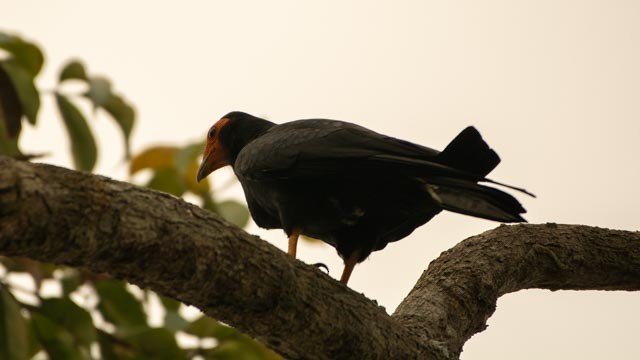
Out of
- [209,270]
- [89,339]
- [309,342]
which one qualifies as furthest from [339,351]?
[89,339]

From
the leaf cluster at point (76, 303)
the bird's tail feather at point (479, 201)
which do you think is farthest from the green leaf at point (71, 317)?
the bird's tail feather at point (479, 201)

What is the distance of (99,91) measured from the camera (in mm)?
4059

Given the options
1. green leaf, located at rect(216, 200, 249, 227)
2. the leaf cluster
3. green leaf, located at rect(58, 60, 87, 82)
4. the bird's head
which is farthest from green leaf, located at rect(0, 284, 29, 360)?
the bird's head

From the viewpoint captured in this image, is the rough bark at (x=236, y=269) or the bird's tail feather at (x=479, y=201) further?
the bird's tail feather at (x=479, y=201)

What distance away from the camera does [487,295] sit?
171 inches

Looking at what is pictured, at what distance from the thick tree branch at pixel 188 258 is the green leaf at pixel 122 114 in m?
1.33

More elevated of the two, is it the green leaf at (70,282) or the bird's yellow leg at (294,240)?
the bird's yellow leg at (294,240)

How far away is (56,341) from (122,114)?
1208 mm

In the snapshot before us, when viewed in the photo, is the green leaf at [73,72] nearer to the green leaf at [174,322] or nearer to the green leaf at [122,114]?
the green leaf at [122,114]

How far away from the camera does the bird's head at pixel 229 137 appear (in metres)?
5.87

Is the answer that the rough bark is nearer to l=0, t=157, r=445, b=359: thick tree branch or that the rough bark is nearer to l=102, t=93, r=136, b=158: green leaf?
l=0, t=157, r=445, b=359: thick tree branch

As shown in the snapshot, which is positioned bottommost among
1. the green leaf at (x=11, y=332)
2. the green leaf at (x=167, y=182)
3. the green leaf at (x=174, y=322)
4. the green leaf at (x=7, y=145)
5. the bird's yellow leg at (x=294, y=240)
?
the green leaf at (x=11, y=332)

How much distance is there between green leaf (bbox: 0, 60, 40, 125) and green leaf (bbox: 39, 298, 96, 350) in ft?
2.57

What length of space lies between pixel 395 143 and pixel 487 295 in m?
0.90
